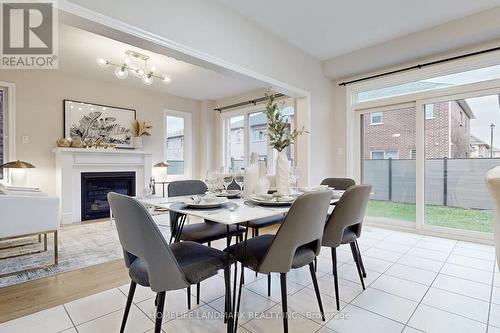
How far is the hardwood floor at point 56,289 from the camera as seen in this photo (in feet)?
6.14

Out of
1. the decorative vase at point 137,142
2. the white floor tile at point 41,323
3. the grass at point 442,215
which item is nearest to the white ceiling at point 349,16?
the grass at point 442,215

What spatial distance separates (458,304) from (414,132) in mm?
2607

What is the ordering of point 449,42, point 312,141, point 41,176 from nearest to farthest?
point 449,42
point 312,141
point 41,176

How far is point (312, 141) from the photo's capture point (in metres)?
4.04

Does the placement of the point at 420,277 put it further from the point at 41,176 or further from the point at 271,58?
the point at 41,176

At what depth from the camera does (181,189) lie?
238cm

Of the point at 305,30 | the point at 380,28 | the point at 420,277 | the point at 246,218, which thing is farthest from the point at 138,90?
the point at 420,277

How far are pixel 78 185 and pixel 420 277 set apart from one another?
17.0 feet

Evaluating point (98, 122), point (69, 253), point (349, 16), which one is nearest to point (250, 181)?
point (349, 16)

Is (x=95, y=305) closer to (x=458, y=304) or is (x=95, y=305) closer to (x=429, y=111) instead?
(x=458, y=304)

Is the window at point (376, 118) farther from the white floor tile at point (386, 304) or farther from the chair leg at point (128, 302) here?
the chair leg at point (128, 302)

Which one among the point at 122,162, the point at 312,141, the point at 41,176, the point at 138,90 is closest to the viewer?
the point at 312,141

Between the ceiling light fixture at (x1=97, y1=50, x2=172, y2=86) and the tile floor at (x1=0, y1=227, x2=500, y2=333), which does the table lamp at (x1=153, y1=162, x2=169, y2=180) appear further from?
the tile floor at (x1=0, y1=227, x2=500, y2=333)

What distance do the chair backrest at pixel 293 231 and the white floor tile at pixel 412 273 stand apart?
1.50 metres
